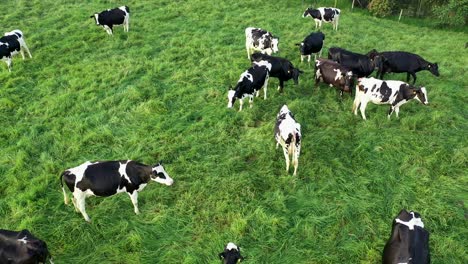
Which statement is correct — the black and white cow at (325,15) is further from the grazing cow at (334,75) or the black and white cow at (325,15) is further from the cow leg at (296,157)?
the cow leg at (296,157)

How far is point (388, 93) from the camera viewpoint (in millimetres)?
10352

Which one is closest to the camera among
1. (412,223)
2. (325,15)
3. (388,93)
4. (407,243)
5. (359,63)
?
(407,243)

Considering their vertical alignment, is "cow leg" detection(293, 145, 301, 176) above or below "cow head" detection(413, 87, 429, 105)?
below

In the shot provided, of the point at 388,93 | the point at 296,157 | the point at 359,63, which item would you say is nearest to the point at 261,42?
the point at 359,63

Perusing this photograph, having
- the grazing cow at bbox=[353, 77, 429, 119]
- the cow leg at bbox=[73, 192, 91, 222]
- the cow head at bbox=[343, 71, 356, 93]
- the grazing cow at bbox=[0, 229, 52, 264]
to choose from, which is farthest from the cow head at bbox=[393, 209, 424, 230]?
the grazing cow at bbox=[0, 229, 52, 264]

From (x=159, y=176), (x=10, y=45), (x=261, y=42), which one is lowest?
(x=159, y=176)

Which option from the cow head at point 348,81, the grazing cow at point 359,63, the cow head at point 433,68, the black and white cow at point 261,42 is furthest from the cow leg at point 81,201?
the cow head at point 433,68

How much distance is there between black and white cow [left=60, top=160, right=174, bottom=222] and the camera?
23.4 feet

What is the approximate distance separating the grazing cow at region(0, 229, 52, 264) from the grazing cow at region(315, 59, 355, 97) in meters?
9.13

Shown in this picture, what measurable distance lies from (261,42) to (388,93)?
518 centimetres

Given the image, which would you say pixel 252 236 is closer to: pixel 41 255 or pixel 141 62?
pixel 41 255

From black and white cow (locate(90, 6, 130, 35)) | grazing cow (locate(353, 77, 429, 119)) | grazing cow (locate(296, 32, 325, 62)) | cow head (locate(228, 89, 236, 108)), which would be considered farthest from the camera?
black and white cow (locate(90, 6, 130, 35))

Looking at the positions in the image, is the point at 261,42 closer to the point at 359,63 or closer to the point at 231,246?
the point at 359,63

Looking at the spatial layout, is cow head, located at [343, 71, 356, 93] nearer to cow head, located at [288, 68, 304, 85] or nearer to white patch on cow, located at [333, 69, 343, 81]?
white patch on cow, located at [333, 69, 343, 81]
